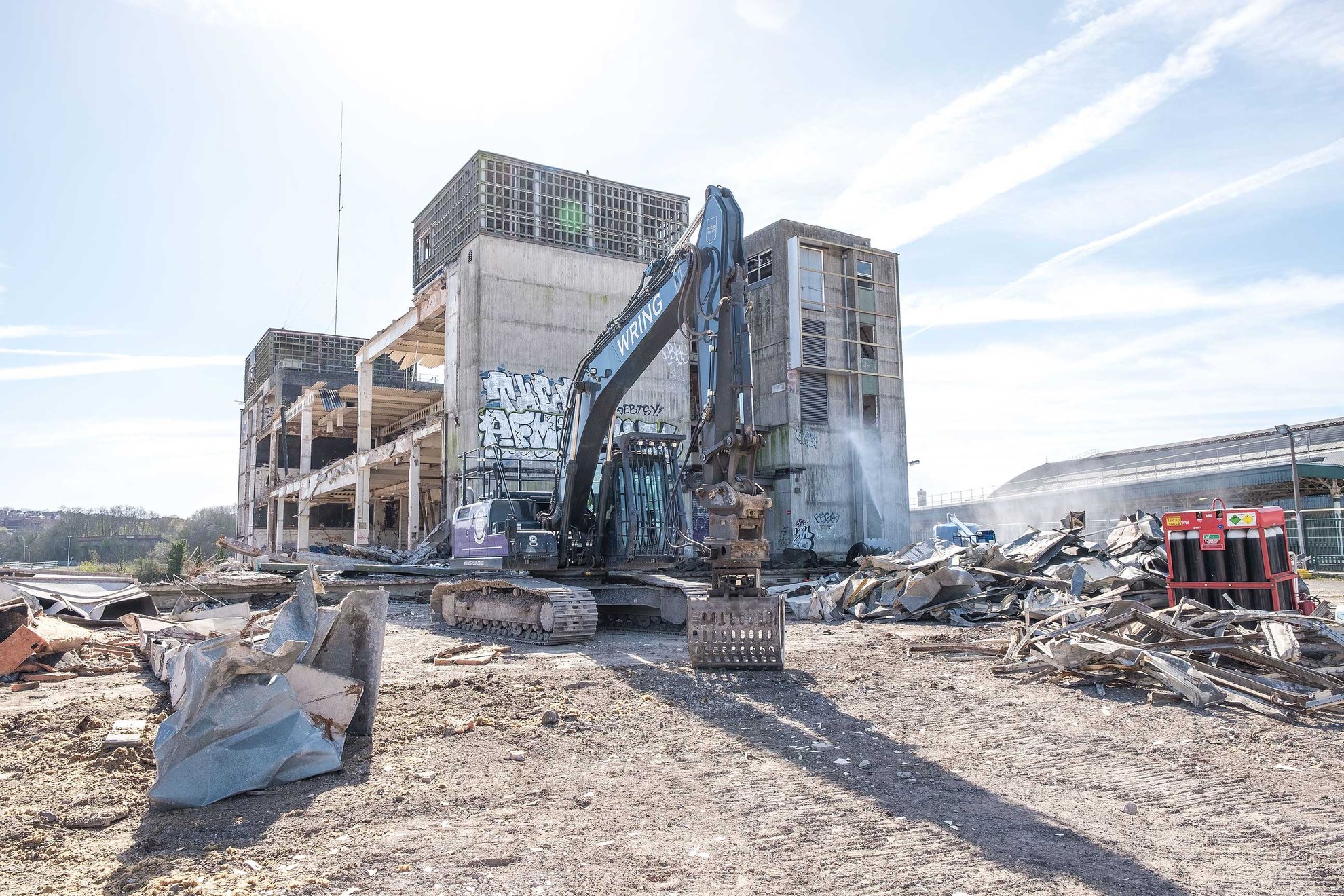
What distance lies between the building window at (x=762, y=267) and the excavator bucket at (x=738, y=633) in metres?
28.4

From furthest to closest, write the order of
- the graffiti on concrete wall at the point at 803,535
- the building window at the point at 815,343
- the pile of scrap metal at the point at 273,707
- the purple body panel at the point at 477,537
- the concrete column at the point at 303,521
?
the concrete column at the point at 303,521 → the building window at the point at 815,343 → the graffiti on concrete wall at the point at 803,535 → the purple body panel at the point at 477,537 → the pile of scrap metal at the point at 273,707

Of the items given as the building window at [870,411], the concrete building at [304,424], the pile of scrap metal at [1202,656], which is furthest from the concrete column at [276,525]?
the pile of scrap metal at [1202,656]

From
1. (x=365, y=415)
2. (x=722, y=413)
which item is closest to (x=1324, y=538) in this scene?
(x=722, y=413)

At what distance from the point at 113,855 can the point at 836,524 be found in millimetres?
31793

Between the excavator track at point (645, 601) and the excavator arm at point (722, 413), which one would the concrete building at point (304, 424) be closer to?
the excavator track at point (645, 601)

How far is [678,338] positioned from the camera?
35.8 meters

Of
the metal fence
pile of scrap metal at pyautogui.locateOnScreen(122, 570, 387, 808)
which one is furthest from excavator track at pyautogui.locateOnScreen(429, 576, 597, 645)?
the metal fence

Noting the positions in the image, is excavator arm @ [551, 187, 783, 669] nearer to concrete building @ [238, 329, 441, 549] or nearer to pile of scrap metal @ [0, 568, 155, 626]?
pile of scrap metal @ [0, 568, 155, 626]

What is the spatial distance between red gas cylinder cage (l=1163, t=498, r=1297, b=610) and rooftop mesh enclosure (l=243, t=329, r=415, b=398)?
43.5 metres

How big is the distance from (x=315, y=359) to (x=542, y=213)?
90.4 feet

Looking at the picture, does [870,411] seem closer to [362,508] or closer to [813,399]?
[813,399]

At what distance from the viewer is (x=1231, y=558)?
11086 mm

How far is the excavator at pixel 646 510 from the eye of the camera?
9609 mm

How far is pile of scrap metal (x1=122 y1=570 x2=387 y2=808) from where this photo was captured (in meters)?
5.09
